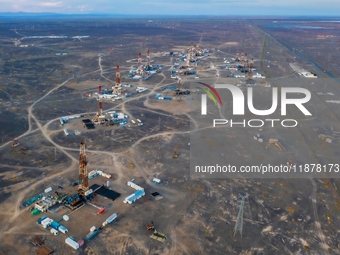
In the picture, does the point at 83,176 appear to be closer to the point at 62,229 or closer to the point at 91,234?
the point at 62,229

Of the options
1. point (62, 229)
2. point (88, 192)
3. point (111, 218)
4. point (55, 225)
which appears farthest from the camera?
point (88, 192)

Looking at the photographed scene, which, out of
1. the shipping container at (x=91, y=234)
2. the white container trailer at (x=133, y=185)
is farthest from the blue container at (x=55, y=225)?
the white container trailer at (x=133, y=185)

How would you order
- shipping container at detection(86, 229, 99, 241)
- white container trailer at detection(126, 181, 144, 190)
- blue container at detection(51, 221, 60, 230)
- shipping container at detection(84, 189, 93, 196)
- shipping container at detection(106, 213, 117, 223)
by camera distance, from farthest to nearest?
1. white container trailer at detection(126, 181, 144, 190)
2. shipping container at detection(84, 189, 93, 196)
3. shipping container at detection(106, 213, 117, 223)
4. blue container at detection(51, 221, 60, 230)
5. shipping container at detection(86, 229, 99, 241)

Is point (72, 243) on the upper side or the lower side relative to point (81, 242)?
upper

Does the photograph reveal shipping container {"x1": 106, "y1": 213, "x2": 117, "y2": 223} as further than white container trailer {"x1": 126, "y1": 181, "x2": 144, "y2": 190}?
No

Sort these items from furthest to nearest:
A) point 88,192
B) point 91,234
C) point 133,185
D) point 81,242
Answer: point 133,185, point 88,192, point 91,234, point 81,242

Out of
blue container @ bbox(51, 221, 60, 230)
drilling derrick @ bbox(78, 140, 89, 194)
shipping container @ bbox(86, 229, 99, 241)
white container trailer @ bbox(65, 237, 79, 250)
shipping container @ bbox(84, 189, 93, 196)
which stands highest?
drilling derrick @ bbox(78, 140, 89, 194)

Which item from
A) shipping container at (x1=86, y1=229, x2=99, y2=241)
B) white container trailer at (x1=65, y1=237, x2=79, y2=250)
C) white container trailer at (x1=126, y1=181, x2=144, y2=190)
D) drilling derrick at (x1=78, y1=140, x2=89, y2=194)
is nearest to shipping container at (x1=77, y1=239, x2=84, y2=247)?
white container trailer at (x1=65, y1=237, x2=79, y2=250)

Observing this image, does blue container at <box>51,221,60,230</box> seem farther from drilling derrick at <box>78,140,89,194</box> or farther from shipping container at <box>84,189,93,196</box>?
drilling derrick at <box>78,140,89,194</box>

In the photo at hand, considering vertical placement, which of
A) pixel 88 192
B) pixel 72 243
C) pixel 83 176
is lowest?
pixel 72 243

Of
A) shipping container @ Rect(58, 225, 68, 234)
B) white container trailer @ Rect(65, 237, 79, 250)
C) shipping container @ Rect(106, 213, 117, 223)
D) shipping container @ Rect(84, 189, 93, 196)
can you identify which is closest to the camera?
white container trailer @ Rect(65, 237, 79, 250)

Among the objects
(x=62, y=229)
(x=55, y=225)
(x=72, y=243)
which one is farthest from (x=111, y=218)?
(x=55, y=225)

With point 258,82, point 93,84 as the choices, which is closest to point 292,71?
point 258,82
